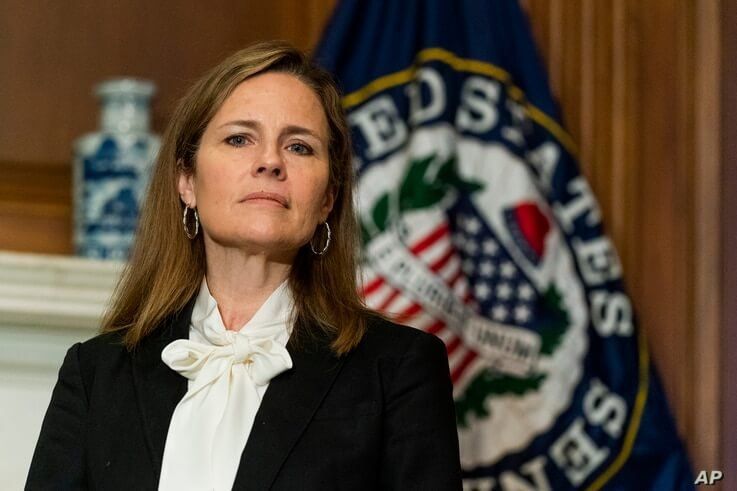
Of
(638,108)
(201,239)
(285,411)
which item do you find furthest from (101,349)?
(638,108)

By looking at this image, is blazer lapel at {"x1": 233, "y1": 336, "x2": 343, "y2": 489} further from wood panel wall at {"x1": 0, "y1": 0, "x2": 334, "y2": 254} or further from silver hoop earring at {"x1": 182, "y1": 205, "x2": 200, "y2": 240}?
wood panel wall at {"x1": 0, "y1": 0, "x2": 334, "y2": 254}

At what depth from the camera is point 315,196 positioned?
212 centimetres

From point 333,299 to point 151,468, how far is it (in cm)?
40

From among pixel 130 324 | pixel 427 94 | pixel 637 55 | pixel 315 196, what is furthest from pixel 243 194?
pixel 637 55

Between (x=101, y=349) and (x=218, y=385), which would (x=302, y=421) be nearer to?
(x=218, y=385)

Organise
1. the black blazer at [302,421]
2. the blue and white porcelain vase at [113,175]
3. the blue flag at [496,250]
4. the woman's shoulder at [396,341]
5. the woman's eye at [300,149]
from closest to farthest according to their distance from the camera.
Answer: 1. the black blazer at [302,421]
2. the woman's shoulder at [396,341]
3. the woman's eye at [300,149]
4. the blue and white porcelain vase at [113,175]
5. the blue flag at [496,250]

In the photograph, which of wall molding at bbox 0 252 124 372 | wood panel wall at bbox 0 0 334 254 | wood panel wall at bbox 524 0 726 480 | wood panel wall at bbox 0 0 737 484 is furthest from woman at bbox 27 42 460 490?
wood panel wall at bbox 524 0 726 480

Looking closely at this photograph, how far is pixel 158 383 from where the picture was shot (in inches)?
81.4

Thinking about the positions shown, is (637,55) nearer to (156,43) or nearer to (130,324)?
(156,43)

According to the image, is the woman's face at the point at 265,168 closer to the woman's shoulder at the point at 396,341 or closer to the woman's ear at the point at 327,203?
the woman's ear at the point at 327,203

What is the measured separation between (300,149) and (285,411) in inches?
16.5

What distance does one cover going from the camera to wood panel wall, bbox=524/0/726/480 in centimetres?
358

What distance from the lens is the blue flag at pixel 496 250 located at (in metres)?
3.41

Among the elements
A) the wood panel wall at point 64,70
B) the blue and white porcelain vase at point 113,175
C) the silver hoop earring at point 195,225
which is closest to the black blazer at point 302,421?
the silver hoop earring at point 195,225
